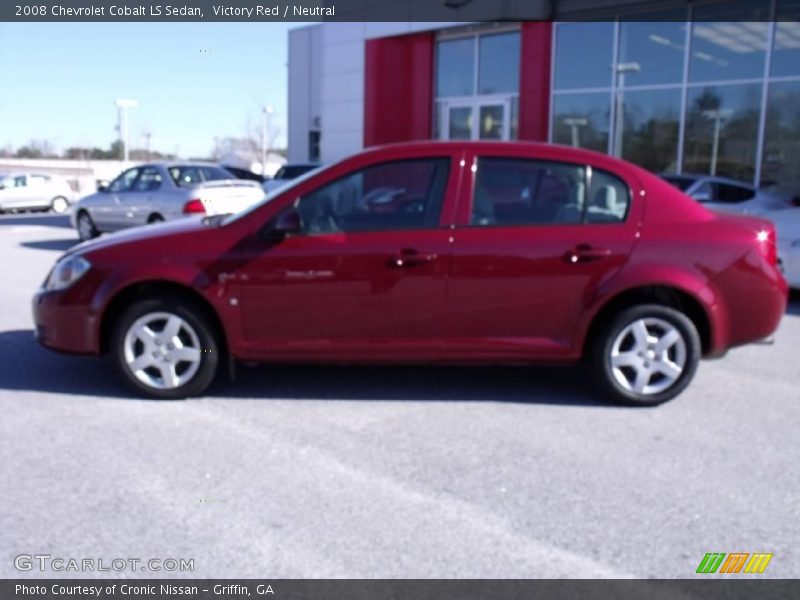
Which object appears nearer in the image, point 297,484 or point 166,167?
point 297,484

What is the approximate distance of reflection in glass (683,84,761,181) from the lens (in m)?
14.3

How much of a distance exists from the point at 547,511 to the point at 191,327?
261 centimetres

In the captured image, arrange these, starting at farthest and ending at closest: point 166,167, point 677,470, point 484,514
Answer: point 166,167, point 677,470, point 484,514

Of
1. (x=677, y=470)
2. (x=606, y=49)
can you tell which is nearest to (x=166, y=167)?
(x=606, y=49)

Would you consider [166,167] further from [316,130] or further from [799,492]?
[316,130]

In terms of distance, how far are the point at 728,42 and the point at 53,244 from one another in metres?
13.2

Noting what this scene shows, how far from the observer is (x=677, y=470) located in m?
4.04

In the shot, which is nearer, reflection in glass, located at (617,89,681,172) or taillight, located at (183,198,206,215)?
taillight, located at (183,198,206,215)

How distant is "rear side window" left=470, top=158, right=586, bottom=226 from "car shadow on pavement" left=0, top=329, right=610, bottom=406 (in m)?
1.22

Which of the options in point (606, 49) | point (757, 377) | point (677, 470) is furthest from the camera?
point (606, 49)

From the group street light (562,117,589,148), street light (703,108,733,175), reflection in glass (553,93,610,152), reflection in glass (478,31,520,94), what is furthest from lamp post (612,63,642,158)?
reflection in glass (478,31,520,94)

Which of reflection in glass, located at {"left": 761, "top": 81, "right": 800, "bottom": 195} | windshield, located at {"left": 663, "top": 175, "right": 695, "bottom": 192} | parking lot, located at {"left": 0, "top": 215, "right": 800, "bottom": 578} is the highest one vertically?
reflection in glass, located at {"left": 761, "top": 81, "right": 800, "bottom": 195}
